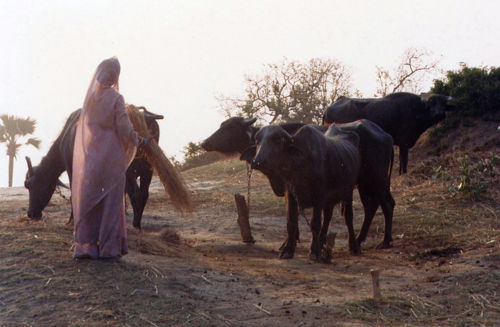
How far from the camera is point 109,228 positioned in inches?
241

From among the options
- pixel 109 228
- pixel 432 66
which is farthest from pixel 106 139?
pixel 432 66

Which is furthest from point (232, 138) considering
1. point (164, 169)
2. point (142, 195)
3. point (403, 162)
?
point (403, 162)

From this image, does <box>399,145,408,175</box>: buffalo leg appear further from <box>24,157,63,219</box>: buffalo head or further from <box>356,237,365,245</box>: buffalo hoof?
<box>24,157,63,219</box>: buffalo head

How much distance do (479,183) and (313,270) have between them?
566cm

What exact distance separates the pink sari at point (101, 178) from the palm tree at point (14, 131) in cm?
2683

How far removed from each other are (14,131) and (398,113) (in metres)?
22.2

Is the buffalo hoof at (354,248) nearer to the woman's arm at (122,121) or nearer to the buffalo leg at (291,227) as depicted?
the buffalo leg at (291,227)

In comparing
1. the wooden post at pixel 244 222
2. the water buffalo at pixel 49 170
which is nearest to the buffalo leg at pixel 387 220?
the wooden post at pixel 244 222

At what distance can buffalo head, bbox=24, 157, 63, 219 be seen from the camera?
8500 millimetres

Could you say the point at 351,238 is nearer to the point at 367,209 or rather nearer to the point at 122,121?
the point at 367,209

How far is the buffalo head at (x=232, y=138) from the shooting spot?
32.7ft

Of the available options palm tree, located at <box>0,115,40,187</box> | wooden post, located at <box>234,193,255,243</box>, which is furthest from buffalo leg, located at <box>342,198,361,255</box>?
palm tree, located at <box>0,115,40,187</box>

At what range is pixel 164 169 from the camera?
7.46 metres

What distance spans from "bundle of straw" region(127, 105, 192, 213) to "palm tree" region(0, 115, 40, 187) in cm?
2563
